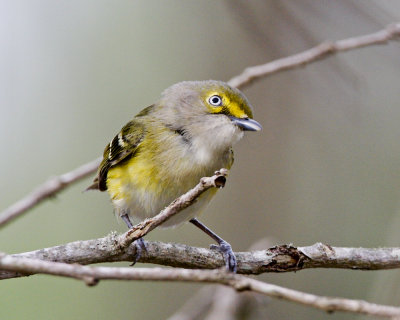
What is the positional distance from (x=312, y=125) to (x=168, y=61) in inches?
96.6

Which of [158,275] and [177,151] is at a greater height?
[177,151]

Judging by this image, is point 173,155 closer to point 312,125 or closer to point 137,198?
point 137,198

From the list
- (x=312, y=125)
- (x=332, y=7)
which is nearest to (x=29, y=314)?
(x=312, y=125)

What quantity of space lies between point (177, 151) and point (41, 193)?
97 cm

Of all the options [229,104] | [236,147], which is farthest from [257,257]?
[236,147]

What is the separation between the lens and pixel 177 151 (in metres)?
3.96

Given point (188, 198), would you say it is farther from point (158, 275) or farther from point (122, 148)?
point (122, 148)

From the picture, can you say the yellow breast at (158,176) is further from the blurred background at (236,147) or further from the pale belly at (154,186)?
the blurred background at (236,147)

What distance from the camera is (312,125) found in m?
6.41

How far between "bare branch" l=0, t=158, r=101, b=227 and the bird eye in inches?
38.5

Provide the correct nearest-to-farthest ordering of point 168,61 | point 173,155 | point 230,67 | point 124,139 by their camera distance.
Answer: point 173,155 < point 124,139 < point 230,67 < point 168,61

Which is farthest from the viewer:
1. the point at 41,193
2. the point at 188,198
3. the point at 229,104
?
the point at 229,104

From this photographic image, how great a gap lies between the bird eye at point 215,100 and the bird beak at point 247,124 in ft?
0.64

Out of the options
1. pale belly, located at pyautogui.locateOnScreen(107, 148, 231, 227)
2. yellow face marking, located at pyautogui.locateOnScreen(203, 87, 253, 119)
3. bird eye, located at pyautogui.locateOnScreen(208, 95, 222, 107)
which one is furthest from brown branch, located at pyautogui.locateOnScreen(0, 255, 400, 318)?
bird eye, located at pyautogui.locateOnScreen(208, 95, 222, 107)
